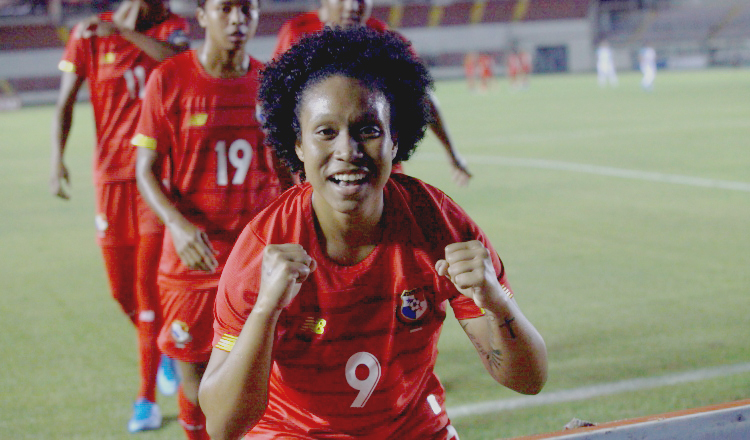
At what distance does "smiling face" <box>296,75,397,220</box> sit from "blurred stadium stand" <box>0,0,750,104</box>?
164 ft

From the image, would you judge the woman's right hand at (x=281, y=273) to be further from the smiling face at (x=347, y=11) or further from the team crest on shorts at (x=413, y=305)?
the smiling face at (x=347, y=11)

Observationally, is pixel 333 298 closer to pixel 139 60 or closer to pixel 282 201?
pixel 282 201

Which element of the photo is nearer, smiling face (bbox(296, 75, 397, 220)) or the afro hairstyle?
smiling face (bbox(296, 75, 397, 220))

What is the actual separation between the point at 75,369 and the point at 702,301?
4284 mm

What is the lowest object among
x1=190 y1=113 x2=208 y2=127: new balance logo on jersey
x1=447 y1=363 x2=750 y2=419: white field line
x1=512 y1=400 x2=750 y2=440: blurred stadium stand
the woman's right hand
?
x1=447 y1=363 x2=750 y2=419: white field line

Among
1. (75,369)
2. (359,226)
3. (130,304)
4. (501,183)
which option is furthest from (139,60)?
(501,183)

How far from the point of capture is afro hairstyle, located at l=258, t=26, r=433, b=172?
2395 mm

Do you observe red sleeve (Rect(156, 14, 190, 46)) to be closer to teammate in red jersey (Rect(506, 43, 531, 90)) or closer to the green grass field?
the green grass field

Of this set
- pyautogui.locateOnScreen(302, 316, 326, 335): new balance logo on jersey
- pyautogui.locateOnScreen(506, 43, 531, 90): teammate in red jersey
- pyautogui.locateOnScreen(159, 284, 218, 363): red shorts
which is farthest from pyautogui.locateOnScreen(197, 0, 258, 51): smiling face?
pyautogui.locateOnScreen(506, 43, 531, 90): teammate in red jersey

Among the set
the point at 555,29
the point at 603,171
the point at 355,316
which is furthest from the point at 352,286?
the point at 555,29

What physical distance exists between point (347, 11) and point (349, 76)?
2.72 metres

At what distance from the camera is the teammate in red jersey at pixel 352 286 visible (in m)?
2.24

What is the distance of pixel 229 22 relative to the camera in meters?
3.69

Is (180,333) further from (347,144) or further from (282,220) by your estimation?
(347,144)
